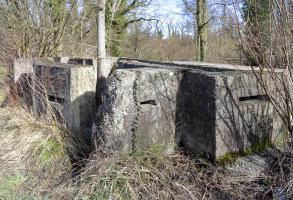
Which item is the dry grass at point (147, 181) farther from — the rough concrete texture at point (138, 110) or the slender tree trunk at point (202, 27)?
the slender tree trunk at point (202, 27)

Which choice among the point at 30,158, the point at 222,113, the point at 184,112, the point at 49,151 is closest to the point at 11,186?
the point at 30,158

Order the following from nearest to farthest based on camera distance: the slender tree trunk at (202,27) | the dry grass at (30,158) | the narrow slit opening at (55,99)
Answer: the dry grass at (30,158)
the narrow slit opening at (55,99)
the slender tree trunk at (202,27)

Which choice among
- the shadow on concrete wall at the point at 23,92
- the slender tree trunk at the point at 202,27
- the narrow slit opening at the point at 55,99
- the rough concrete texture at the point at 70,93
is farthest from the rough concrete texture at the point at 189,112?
the slender tree trunk at the point at 202,27

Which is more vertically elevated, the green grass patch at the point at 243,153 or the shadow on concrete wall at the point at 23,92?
the shadow on concrete wall at the point at 23,92

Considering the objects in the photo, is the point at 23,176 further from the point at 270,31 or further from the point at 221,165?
the point at 270,31

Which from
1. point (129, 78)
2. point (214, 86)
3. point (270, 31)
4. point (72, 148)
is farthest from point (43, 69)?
point (270, 31)

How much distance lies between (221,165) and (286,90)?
38.7 inches

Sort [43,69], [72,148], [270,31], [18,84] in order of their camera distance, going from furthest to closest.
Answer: [18,84], [43,69], [72,148], [270,31]

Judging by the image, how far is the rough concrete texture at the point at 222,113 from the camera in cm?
376

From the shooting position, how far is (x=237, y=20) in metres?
3.63

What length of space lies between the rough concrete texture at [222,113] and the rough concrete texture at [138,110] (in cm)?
18

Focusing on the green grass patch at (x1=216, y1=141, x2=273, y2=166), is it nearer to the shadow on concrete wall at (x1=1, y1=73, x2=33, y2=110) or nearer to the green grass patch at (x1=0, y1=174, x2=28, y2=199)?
the green grass patch at (x1=0, y1=174, x2=28, y2=199)

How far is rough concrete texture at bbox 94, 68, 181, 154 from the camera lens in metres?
3.88

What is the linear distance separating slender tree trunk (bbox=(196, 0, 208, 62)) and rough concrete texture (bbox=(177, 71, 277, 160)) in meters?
10.6
